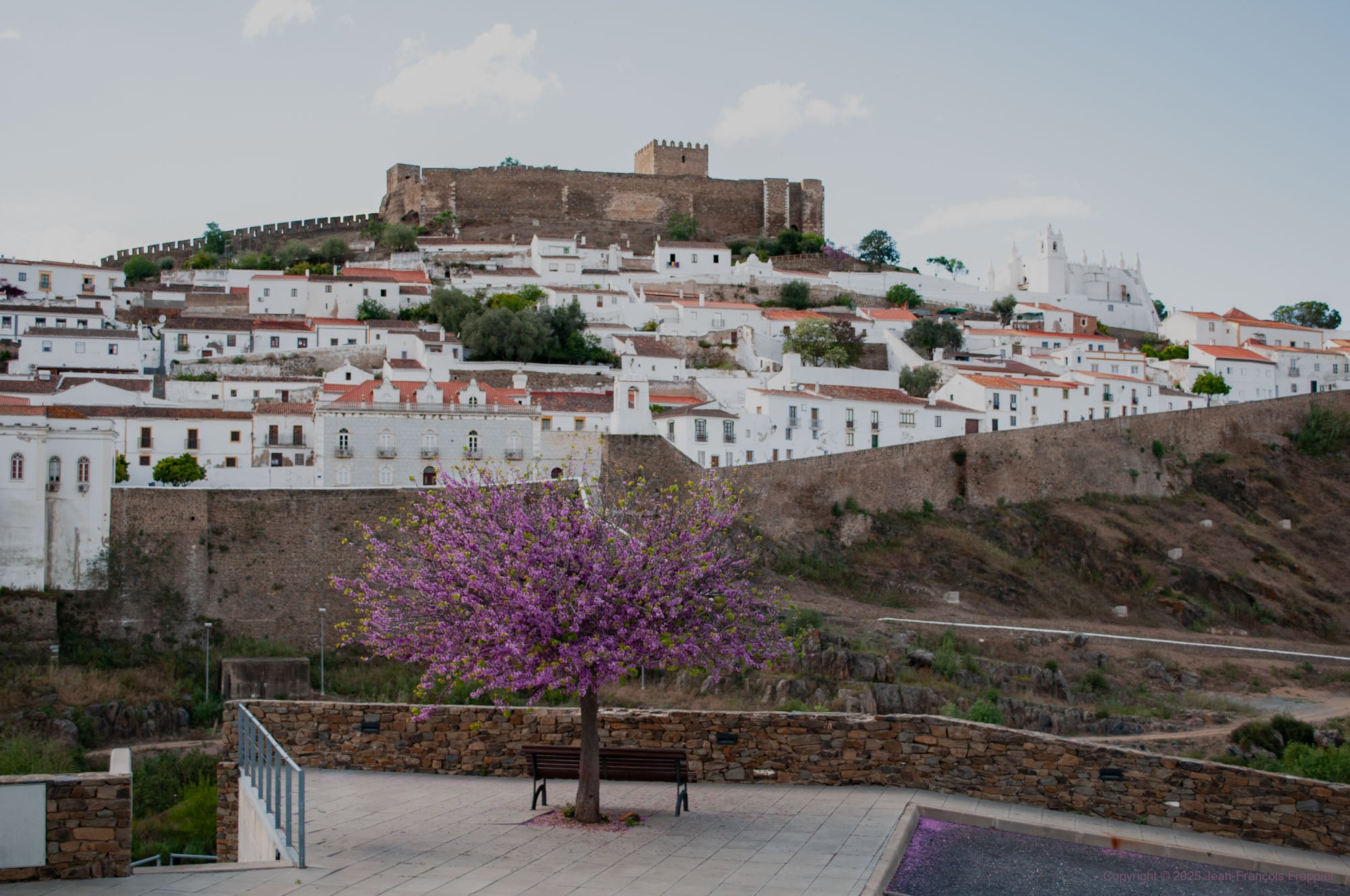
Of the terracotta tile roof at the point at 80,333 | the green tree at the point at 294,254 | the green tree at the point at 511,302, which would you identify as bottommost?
the terracotta tile roof at the point at 80,333

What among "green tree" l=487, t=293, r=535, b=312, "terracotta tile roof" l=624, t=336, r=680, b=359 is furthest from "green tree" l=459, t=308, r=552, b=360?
"green tree" l=487, t=293, r=535, b=312

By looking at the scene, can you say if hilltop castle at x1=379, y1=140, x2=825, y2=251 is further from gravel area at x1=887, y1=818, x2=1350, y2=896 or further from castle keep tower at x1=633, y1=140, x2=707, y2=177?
gravel area at x1=887, y1=818, x2=1350, y2=896

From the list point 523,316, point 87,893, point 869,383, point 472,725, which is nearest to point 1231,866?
point 472,725

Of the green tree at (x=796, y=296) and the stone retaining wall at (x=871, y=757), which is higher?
the green tree at (x=796, y=296)

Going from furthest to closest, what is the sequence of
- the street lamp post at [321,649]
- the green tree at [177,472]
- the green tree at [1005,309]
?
the green tree at [1005,309]
the green tree at [177,472]
the street lamp post at [321,649]

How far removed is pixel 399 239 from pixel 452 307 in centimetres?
1674

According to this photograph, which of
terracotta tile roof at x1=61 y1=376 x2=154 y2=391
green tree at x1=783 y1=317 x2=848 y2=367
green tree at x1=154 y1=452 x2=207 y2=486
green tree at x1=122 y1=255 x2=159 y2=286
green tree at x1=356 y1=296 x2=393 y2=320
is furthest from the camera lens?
green tree at x1=122 y1=255 x2=159 y2=286

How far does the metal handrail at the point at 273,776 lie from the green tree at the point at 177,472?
2567 centimetres

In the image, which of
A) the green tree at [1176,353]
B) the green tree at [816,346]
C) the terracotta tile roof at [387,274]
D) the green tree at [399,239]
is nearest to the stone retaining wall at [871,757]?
the green tree at [816,346]

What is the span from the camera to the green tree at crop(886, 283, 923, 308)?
69750 millimetres

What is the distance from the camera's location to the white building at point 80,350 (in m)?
48.8

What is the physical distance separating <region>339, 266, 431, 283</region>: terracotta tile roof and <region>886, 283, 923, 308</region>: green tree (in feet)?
74.5

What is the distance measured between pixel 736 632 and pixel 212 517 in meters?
23.0

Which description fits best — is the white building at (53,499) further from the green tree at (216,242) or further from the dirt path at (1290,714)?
the green tree at (216,242)
